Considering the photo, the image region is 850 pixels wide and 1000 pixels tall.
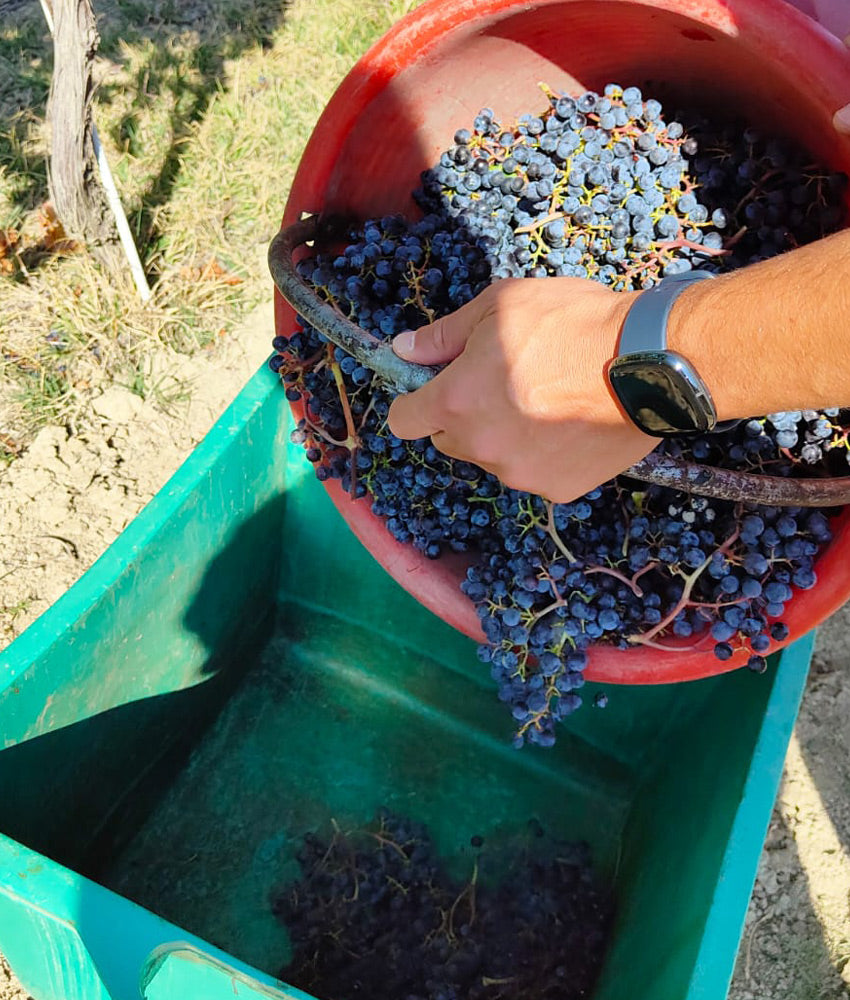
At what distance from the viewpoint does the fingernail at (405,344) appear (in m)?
0.90

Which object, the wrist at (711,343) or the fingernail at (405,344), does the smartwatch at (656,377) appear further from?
the fingernail at (405,344)

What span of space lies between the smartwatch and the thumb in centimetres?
16

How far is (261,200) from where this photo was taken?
253cm

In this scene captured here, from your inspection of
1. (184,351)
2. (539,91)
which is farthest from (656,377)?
(184,351)

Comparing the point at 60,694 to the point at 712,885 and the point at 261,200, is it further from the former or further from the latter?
the point at 261,200

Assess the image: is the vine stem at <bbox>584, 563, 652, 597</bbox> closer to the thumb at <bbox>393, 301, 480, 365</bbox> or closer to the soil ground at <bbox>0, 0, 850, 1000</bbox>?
the thumb at <bbox>393, 301, 480, 365</bbox>

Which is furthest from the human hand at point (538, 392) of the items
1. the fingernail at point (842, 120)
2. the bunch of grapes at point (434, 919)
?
the bunch of grapes at point (434, 919)

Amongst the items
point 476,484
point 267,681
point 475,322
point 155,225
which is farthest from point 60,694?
point 155,225

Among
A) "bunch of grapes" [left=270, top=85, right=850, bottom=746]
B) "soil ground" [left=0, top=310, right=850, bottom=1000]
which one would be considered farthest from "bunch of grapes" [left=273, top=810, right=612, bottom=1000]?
"bunch of grapes" [left=270, top=85, right=850, bottom=746]

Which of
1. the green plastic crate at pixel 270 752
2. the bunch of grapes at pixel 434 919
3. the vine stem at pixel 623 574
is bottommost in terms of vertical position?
the bunch of grapes at pixel 434 919

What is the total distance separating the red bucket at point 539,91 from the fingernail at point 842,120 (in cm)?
3

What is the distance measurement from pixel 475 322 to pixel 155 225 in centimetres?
184

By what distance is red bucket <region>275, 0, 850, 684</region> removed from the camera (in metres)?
0.97

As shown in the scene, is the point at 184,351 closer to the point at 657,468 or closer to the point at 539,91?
the point at 539,91
